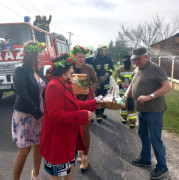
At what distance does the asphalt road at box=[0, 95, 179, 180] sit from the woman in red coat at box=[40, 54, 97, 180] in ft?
3.81

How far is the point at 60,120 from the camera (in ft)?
6.63

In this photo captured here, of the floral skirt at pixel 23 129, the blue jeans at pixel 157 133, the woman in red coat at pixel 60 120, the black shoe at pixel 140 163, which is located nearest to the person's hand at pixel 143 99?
the blue jeans at pixel 157 133

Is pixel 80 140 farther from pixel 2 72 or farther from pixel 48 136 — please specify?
pixel 2 72

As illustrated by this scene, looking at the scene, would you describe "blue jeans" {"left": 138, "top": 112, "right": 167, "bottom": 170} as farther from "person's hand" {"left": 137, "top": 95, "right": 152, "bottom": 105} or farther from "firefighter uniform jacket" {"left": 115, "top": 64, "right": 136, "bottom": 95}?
"firefighter uniform jacket" {"left": 115, "top": 64, "right": 136, "bottom": 95}

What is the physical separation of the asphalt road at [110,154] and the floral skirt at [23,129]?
0.83 m

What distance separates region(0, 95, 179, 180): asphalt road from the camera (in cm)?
321

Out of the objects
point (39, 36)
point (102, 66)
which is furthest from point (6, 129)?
point (39, 36)

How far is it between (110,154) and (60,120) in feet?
7.36

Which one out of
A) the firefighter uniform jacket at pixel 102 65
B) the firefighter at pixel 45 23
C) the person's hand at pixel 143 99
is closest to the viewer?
the person's hand at pixel 143 99

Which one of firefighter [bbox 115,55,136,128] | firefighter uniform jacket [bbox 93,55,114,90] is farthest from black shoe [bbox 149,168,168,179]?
firefighter uniform jacket [bbox 93,55,114,90]

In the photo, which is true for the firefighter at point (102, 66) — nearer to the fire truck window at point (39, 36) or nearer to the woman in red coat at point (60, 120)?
the fire truck window at point (39, 36)

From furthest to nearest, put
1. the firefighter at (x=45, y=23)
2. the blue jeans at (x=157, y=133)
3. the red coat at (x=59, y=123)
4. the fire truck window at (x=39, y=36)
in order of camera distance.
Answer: the firefighter at (x=45, y=23), the fire truck window at (x=39, y=36), the blue jeans at (x=157, y=133), the red coat at (x=59, y=123)

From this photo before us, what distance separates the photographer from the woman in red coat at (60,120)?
203 centimetres

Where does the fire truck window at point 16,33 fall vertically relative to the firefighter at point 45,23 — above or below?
below
